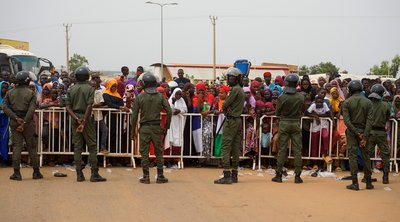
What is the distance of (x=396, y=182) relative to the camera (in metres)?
10.7

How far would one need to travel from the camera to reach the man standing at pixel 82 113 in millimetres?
10000

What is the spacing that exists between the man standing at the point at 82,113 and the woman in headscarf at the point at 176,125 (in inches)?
93.3

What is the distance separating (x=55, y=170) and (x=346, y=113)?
19.1 feet

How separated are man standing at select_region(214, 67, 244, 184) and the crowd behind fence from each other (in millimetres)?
1787

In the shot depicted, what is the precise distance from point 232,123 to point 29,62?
715 inches

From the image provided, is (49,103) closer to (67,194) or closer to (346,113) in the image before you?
(67,194)

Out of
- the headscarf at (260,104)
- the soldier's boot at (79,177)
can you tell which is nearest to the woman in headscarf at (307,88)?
the headscarf at (260,104)

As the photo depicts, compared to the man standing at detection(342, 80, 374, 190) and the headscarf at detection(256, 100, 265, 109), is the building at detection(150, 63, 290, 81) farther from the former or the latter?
the man standing at detection(342, 80, 374, 190)

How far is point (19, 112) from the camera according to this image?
1016cm

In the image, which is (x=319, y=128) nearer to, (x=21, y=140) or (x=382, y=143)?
(x=382, y=143)

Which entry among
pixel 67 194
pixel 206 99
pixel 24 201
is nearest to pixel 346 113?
pixel 206 99

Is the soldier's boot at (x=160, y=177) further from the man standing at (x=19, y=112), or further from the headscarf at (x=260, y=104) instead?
the headscarf at (x=260, y=104)

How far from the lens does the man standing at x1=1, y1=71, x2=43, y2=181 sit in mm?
10078

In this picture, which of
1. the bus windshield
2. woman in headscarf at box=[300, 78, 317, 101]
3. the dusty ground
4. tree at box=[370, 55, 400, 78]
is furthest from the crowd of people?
tree at box=[370, 55, 400, 78]
